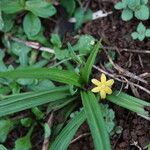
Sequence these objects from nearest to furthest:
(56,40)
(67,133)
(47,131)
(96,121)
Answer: (96,121)
(67,133)
(47,131)
(56,40)

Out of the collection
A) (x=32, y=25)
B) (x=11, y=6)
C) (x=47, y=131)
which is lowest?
(x=47, y=131)

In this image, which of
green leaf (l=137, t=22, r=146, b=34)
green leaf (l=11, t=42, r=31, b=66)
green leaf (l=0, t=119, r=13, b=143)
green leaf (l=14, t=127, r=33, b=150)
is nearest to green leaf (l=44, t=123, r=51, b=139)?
green leaf (l=14, t=127, r=33, b=150)

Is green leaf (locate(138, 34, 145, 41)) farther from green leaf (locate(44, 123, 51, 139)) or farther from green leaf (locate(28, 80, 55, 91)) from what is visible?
green leaf (locate(44, 123, 51, 139))

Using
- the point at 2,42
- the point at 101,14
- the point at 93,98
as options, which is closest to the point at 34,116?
the point at 93,98

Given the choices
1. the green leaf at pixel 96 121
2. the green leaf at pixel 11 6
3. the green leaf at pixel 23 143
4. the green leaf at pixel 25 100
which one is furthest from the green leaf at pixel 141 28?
the green leaf at pixel 23 143

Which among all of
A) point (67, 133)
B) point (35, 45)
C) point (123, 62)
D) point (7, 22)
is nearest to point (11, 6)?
point (7, 22)

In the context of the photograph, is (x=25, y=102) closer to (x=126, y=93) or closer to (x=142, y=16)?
(x=126, y=93)

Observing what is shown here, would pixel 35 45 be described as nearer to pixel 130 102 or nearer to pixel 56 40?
pixel 56 40
